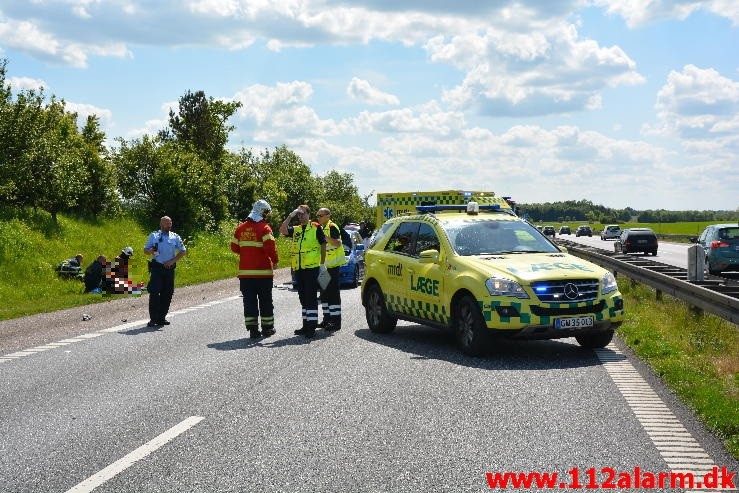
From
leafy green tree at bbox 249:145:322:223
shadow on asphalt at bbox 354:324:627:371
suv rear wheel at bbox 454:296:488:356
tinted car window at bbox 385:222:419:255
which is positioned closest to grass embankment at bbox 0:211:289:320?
tinted car window at bbox 385:222:419:255

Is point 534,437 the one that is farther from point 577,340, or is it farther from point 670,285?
point 670,285

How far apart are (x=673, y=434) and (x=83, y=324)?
37.6 feet

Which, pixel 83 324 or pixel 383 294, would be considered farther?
pixel 83 324

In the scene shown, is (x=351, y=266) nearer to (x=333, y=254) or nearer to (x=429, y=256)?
(x=333, y=254)

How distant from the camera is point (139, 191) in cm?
4550

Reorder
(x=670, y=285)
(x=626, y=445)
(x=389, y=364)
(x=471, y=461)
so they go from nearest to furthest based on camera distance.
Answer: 1. (x=471, y=461)
2. (x=626, y=445)
3. (x=389, y=364)
4. (x=670, y=285)

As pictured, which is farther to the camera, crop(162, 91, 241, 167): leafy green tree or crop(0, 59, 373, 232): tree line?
crop(162, 91, 241, 167): leafy green tree

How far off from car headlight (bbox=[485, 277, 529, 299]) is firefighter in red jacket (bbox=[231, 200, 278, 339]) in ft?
12.4

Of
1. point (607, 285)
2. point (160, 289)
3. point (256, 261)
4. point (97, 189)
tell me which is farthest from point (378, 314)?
point (97, 189)

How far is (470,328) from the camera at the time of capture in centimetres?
1045

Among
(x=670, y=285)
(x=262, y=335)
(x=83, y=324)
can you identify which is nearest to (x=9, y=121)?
(x=83, y=324)

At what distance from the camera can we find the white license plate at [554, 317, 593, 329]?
→ 10.0 meters

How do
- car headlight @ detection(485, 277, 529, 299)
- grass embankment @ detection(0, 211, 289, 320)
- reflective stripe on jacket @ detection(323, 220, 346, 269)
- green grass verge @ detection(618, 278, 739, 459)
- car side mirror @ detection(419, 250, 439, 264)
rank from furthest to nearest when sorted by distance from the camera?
1. grass embankment @ detection(0, 211, 289, 320)
2. reflective stripe on jacket @ detection(323, 220, 346, 269)
3. car side mirror @ detection(419, 250, 439, 264)
4. car headlight @ detection(485, 277, 529, 299)
5. green grass verge @ detection(618, 278, 739, 459)

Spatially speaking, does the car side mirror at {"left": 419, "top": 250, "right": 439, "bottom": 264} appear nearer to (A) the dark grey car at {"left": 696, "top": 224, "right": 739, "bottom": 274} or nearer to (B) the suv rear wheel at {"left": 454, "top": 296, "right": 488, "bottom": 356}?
(B) the suv rear wheel at {"left": 454, "top": 296, "right": 488, "bottom": 356}
